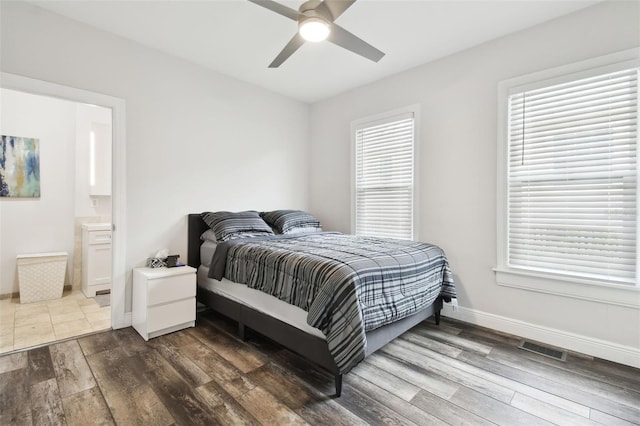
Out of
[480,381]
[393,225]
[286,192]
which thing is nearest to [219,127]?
[286,192]

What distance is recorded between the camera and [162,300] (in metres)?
2.65

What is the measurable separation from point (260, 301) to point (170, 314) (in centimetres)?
93

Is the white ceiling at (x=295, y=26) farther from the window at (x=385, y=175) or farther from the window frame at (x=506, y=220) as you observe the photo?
the window at (x=385, y=175)

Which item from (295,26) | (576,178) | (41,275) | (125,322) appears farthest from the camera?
(41,275)

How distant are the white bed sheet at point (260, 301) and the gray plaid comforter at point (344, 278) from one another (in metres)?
0.07

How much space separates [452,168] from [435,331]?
5.35 feet

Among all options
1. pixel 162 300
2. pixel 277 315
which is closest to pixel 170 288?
pixel 162 300

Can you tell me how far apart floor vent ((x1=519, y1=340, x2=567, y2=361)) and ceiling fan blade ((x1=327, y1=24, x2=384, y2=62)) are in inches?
104

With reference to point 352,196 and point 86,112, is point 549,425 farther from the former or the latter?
point 86,112

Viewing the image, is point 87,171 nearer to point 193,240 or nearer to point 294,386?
point 193,240

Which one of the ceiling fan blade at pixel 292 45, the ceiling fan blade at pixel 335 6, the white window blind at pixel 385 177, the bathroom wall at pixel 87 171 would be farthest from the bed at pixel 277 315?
the ceiling fan blade at pixel 335 6

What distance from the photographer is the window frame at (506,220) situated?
222 centimetres

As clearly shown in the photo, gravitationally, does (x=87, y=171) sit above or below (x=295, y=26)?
below

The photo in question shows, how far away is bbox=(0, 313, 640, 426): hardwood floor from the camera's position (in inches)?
65.3
